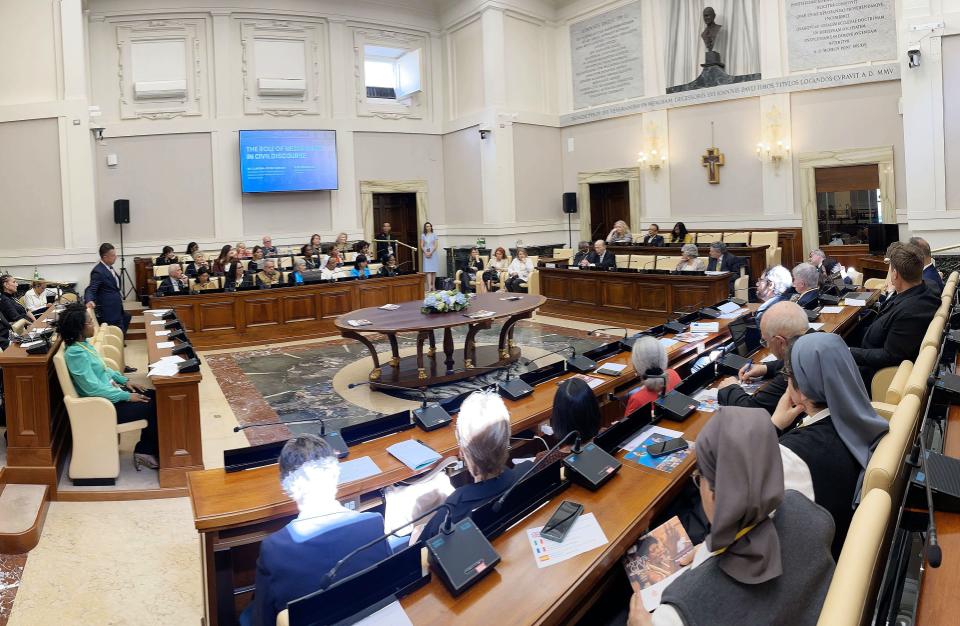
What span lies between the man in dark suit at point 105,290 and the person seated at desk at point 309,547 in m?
6.95

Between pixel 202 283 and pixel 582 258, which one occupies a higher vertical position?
pixel 582 258

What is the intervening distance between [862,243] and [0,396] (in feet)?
39.6

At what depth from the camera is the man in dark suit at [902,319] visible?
151 inches

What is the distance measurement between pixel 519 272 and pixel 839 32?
6.60 metres

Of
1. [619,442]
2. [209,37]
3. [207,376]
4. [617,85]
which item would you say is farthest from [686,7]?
[619,442]

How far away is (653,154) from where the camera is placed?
45.0ft

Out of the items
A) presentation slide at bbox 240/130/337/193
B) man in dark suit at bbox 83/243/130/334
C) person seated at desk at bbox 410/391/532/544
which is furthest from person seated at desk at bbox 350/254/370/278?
person seated at desk at bbox 410/391/532/544

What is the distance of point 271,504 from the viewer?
2.46m

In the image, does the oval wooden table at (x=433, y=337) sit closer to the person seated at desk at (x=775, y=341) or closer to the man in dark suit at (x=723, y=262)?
the man in dark suit at (x=723, y=262)

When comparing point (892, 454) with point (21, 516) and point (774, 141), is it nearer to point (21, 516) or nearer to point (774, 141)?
point (21, 516)

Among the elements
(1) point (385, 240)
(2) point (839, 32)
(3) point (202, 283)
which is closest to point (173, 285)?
(3) point (202, 283)

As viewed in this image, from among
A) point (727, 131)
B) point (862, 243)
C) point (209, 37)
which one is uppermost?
point (209, 37)

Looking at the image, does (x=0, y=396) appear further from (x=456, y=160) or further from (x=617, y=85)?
(x=617, y=85)

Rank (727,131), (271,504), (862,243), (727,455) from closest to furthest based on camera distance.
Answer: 1. (727,455)
2. (271,504)
3. (862,243)
4. (727,131)
